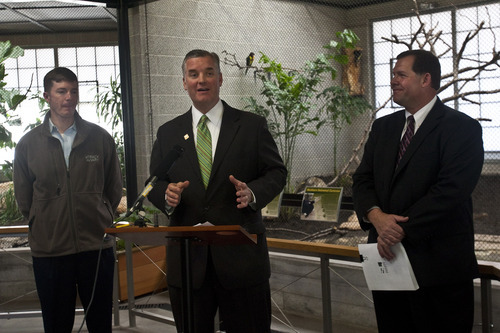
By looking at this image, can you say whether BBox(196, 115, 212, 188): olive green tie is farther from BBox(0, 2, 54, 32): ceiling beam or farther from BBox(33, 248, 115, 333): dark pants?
BBox(0, 2, 54, 32): ceiling beam

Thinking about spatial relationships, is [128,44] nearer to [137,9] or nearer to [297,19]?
[137,9]

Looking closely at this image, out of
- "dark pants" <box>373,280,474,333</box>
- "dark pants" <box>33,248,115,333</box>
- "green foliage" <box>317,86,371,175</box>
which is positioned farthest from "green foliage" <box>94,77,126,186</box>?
"dark pants" <box>373,280,474,333</box>

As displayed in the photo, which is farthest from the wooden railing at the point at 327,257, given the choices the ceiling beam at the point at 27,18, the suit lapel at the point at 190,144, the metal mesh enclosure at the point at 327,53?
the ceiling beam at the point at 27,18

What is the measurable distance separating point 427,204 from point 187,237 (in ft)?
3.21

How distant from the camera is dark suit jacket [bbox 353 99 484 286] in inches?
90.6

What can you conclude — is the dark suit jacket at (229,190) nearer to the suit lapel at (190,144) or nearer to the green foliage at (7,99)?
the suit lapel at (190,144)

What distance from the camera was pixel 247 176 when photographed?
7.82ft

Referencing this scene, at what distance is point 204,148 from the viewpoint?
240 centimetres

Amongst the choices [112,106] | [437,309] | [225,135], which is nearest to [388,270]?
[437,309]

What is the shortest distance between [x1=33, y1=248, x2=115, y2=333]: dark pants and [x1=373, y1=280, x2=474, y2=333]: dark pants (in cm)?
147

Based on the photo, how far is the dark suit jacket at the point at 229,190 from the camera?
2286 mm

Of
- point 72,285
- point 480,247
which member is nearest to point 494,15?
point 480,247

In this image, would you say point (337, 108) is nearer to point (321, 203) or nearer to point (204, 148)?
point (321, 203)

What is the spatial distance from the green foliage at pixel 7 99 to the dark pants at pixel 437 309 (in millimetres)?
4057
